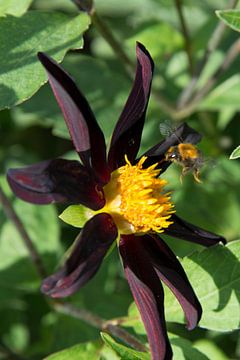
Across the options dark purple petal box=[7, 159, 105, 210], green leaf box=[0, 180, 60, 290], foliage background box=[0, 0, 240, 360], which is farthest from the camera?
green leaf box=[0, 180, 60, 290]

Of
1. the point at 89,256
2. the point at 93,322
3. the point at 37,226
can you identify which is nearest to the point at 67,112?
the point at 89,256

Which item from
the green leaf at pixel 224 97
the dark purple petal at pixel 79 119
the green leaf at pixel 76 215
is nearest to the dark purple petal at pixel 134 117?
the dark purple petal at pixel 79 119

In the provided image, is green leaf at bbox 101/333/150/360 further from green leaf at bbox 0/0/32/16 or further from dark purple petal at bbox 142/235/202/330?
green leaf at bbox 0/0/32/16

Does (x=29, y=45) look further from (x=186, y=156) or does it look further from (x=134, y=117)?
(x=186, y=156)

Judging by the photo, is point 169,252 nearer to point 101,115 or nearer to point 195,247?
point 195,247

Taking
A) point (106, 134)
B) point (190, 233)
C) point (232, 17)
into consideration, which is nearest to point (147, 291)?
point (190, 233)

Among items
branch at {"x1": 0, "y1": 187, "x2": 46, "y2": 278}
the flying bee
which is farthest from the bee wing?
branch at {"x1": 0, "y1": 187, "x2": 46, "y2": 278}
